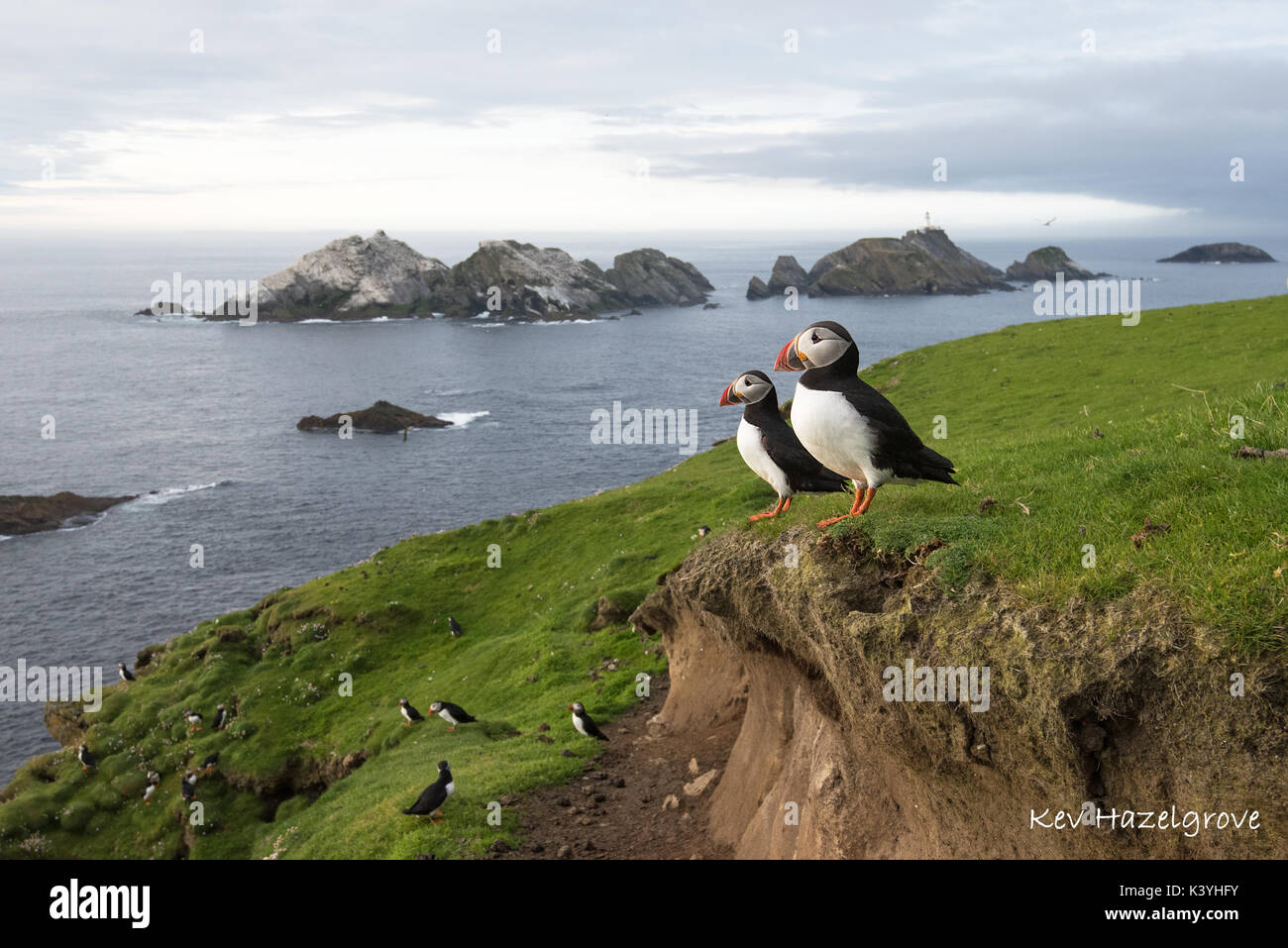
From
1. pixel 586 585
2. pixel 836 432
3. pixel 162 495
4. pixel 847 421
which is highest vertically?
pixel 847 421

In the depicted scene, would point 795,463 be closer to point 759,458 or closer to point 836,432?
point 759,458

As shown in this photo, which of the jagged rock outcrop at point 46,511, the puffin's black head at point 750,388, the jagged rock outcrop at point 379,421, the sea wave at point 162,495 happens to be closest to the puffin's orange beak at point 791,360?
the puffin's black head at point 750,388

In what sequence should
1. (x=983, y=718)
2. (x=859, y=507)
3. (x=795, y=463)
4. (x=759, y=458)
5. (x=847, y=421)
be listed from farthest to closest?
(x=759, y=458) → (x=795, y=463) → (x=859, y=507) → (x=847, y=421) → (x=983, y=718)

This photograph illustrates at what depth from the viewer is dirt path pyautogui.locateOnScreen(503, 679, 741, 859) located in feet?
58.5

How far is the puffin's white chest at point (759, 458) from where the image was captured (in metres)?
15.2

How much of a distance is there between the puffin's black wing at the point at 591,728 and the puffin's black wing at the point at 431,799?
4.75m

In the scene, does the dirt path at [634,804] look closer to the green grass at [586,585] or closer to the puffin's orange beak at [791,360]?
the green grass at [586,585]

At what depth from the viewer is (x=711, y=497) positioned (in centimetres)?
4491

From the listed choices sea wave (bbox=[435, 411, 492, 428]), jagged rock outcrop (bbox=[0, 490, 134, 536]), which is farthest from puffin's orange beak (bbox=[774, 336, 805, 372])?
sea wave (bbox=[435, 411, 492, 428])

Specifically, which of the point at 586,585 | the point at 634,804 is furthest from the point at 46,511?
the point at 634,804

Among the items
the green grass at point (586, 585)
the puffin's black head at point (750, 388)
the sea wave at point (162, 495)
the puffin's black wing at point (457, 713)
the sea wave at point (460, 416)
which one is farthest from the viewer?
the sea wave at point (460, 416)

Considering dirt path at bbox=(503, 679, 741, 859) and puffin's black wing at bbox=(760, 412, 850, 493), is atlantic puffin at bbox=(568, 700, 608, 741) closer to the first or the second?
dirt path at bbox=(503, 679, 741, 859)

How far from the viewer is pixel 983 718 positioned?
9883 millimetres

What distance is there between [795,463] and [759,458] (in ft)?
2.16
